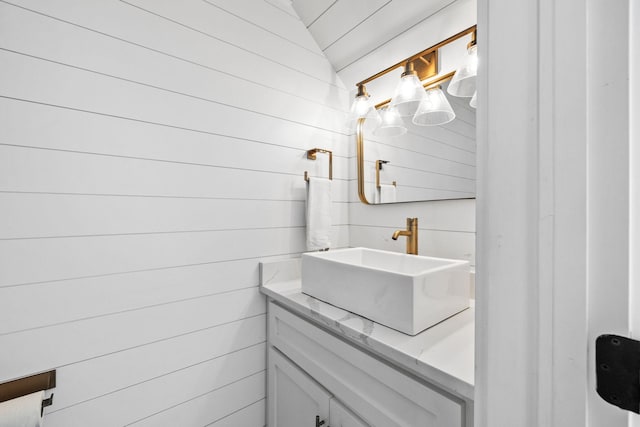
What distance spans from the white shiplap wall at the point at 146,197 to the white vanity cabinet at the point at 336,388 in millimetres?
135

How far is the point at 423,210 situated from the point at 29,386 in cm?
134

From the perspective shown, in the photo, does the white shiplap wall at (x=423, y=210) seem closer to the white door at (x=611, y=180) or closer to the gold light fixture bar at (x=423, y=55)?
the gold light fixture bar at (x=423, y=55)

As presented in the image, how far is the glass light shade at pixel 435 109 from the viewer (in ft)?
3.54

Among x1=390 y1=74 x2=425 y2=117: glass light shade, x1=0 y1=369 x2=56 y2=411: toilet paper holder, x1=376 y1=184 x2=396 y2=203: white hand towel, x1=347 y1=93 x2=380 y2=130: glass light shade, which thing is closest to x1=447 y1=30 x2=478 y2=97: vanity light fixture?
x1=390 y1=74 x2=425 y2=117: glass light shade

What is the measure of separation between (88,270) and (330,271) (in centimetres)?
72

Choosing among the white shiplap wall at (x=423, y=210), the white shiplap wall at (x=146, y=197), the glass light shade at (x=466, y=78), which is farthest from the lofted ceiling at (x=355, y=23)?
the glass light shade at (x=466, y=78)

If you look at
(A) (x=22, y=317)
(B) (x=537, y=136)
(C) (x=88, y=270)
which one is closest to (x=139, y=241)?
(C) (x=88, y=270)

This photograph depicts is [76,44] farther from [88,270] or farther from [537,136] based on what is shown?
[537,136]

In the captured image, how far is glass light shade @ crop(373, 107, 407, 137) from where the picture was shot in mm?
1225

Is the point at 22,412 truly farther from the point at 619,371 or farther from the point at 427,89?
the point at 427,89

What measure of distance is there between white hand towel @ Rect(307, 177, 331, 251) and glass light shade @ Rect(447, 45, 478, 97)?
0.61 meters

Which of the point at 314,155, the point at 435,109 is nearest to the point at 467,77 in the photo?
the point at 435,109

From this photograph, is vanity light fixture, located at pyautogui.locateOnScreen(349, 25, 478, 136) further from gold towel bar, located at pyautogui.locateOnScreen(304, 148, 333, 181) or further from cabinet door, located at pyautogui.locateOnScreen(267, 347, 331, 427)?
cabinet door, located at pyautogui.locateOnScreen(267, 347, 331, 427)

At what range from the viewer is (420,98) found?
1090 mm
